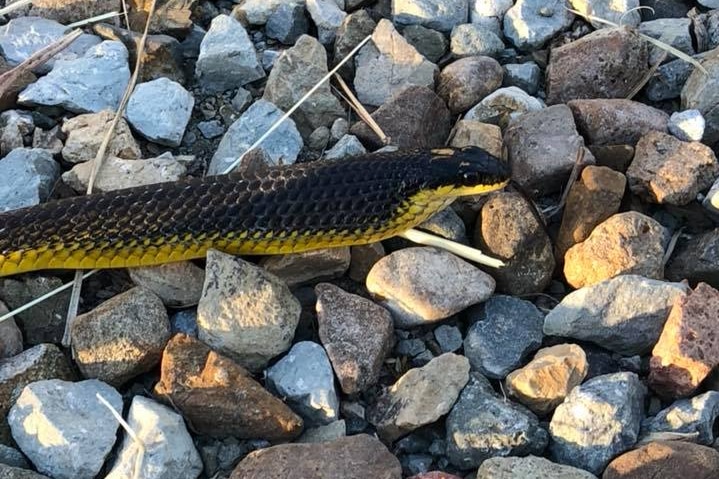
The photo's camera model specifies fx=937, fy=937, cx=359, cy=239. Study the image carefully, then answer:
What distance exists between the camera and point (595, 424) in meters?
3.38

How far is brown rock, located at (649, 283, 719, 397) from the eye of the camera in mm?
3529

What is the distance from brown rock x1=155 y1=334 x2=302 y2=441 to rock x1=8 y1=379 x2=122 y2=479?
0.25 m

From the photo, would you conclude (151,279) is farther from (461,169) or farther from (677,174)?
(677,174)

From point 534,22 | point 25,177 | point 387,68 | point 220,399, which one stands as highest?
point 534,22

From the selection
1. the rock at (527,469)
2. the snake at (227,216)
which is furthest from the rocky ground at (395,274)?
the snake at (227,216)

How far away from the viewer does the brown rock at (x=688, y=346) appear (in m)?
3.53

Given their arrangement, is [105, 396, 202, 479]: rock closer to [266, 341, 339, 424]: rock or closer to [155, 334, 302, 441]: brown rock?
[155, 334, 302, 441]: brown rock

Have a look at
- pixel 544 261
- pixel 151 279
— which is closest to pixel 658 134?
pixel 544 261

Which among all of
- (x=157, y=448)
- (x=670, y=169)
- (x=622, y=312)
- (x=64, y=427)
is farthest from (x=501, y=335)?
(x=64, y=427)

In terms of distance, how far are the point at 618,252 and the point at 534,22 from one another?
177 cm

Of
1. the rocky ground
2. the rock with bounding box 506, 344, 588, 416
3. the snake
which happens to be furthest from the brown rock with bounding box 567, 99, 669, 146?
the rock with bounding box 506, 344, 588, 416

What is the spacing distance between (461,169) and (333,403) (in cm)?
124

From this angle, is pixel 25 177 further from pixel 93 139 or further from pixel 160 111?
pixel 160 111

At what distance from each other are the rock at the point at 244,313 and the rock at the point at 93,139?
1.00 meters
